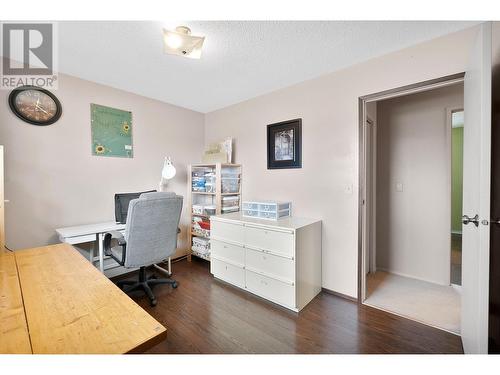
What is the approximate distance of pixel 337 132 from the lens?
220 cm

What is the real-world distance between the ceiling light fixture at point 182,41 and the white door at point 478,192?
165 cm

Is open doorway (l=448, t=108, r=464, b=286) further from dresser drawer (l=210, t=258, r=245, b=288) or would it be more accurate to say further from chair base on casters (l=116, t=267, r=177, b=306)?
chair base on casters (l=116, t=267, r=177, b=306)

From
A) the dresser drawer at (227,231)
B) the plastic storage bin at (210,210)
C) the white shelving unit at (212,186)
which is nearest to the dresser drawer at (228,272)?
the dresser drawer at (227,231)

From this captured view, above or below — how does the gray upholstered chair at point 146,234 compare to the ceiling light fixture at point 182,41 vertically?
below

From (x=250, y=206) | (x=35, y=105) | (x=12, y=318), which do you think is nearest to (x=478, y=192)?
(x=250, y=206)

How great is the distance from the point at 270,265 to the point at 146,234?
1169 millimetres

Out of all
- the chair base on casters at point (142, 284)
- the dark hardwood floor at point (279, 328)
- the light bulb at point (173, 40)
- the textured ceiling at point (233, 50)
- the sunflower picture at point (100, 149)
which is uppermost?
the textured ceiling at point (233, 50)

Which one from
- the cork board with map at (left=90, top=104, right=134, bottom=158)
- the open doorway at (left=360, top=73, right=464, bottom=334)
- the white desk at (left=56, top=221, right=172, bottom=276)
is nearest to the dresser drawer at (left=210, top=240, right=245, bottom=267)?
the white desk at (left=56, top=221, right=172, bottom=276)

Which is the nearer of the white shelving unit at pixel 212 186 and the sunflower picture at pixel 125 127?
the sunflower picture at pixel 125 127

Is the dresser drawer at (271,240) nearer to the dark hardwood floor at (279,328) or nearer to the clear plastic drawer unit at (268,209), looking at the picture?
the clear plastic drawer unit at (268,209)

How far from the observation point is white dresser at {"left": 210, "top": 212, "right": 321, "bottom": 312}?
76.8 inches

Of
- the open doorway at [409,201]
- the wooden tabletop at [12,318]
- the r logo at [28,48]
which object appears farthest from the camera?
the open doorway at [409,201]

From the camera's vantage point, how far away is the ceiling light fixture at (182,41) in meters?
1.56

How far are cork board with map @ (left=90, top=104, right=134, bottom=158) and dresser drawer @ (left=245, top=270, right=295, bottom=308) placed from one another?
2.06 metres
